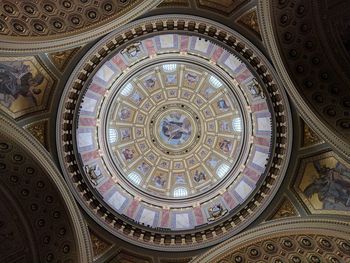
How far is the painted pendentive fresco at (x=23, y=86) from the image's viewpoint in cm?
1562

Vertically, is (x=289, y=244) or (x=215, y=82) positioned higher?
(x=215, y=82)

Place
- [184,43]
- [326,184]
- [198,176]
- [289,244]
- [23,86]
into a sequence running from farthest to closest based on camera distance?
[198,176]
[184,43]
[289,244]
[326,184]
[23,86]

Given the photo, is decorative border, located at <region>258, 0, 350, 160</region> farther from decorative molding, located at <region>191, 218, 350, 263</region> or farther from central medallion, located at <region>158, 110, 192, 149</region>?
central medallion, located at <region>158, 110, 192, 149</region>

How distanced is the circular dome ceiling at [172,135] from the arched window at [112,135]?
0.06 m

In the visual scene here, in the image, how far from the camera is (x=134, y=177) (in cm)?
2333

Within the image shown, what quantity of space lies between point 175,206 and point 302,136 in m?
7.71

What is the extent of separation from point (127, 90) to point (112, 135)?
2599 millimetres

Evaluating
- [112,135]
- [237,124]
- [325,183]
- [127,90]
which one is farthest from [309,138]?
[112,135]

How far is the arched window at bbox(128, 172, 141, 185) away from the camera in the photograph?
22922mm

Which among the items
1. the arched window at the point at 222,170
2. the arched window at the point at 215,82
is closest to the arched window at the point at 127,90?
the arched window at the point at 215,82

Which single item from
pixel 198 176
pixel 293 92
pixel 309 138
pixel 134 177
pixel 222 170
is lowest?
pixel 309 138

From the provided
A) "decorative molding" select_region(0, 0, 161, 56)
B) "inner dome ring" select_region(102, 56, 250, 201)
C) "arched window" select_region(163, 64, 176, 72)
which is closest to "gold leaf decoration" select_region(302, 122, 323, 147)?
"inner dome ring" select_region(102, 56, 250, 201)

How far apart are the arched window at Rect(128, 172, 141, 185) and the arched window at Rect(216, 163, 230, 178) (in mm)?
4383

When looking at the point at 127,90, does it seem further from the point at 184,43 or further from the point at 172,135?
the point at 184,43
